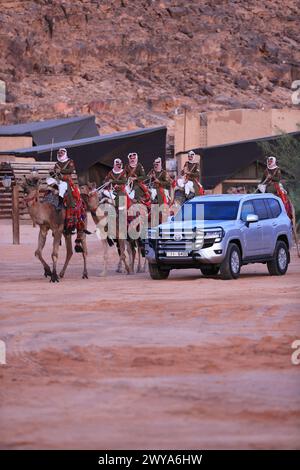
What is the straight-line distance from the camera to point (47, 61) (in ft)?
435

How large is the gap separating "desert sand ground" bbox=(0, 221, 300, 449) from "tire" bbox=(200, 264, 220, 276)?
2101 mm

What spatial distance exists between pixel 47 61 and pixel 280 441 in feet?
408

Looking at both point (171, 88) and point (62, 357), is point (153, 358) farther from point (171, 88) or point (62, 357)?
point (171, 88)

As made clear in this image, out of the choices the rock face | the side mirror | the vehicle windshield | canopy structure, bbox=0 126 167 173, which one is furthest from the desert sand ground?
the rock face

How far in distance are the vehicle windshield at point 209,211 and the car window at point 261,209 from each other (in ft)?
1.97

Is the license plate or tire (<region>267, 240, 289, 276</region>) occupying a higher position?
the license plate

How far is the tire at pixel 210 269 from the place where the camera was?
25.9m

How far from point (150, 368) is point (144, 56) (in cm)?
12389

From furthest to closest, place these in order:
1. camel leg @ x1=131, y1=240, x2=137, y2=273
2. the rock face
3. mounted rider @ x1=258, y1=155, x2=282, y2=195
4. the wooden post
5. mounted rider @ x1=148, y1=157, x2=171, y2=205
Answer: the rock face → the wooden post → mounted rider @ x1=258, y1=155, x2=282, y2=195 → mounted rider @ x1=148, y1=157, x2=171, y2=205 → camel leg @ x1=131, y1=240, x2=137, y2=273

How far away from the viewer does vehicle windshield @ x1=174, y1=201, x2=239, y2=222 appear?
87.5 feet

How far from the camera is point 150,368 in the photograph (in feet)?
44.1

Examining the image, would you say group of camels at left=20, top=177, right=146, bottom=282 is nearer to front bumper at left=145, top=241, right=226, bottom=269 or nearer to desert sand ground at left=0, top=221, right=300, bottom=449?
front bumper at left=145, top=241, right=226, bottom=269

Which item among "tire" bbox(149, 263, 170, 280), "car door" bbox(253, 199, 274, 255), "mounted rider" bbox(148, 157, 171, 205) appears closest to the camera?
"tire" bbox(149, 263, 170, 280)
